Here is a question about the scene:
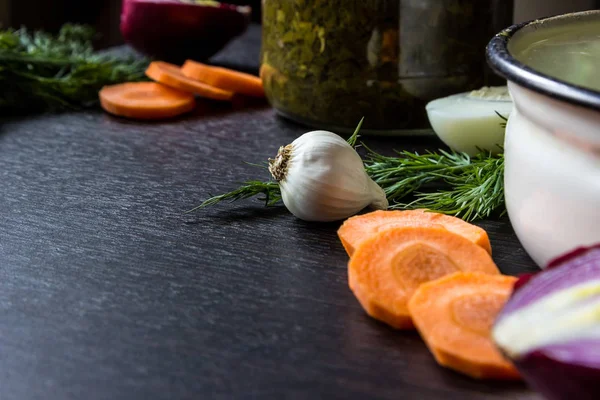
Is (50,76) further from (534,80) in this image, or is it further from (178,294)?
(534,80)

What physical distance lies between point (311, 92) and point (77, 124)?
41cm

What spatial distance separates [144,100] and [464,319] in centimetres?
86

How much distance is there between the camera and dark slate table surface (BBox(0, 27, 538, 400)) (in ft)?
1.73

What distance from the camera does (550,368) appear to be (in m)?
0.41

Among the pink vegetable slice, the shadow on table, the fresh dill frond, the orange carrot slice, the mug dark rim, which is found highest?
the mug dark rim

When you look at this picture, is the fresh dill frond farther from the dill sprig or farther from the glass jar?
the glass jar

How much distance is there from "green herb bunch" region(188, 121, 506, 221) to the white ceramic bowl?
15 centimetres

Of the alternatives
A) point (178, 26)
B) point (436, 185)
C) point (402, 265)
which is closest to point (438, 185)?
point (436, 185)

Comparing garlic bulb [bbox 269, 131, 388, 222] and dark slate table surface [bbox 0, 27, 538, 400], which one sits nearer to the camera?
dark slate table surface [bbox 0, 27, 538, 400]

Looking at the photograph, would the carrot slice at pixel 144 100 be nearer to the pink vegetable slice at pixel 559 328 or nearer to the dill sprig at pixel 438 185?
the dill sprig at pixel 438 185

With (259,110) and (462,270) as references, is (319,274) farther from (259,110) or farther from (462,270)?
(259,110)

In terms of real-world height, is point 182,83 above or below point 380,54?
below

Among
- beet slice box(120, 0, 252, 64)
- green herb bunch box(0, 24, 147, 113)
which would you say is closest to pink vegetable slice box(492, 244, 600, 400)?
green herb bunch box(0, 24, 147, 113)

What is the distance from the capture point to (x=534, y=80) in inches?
21.7
